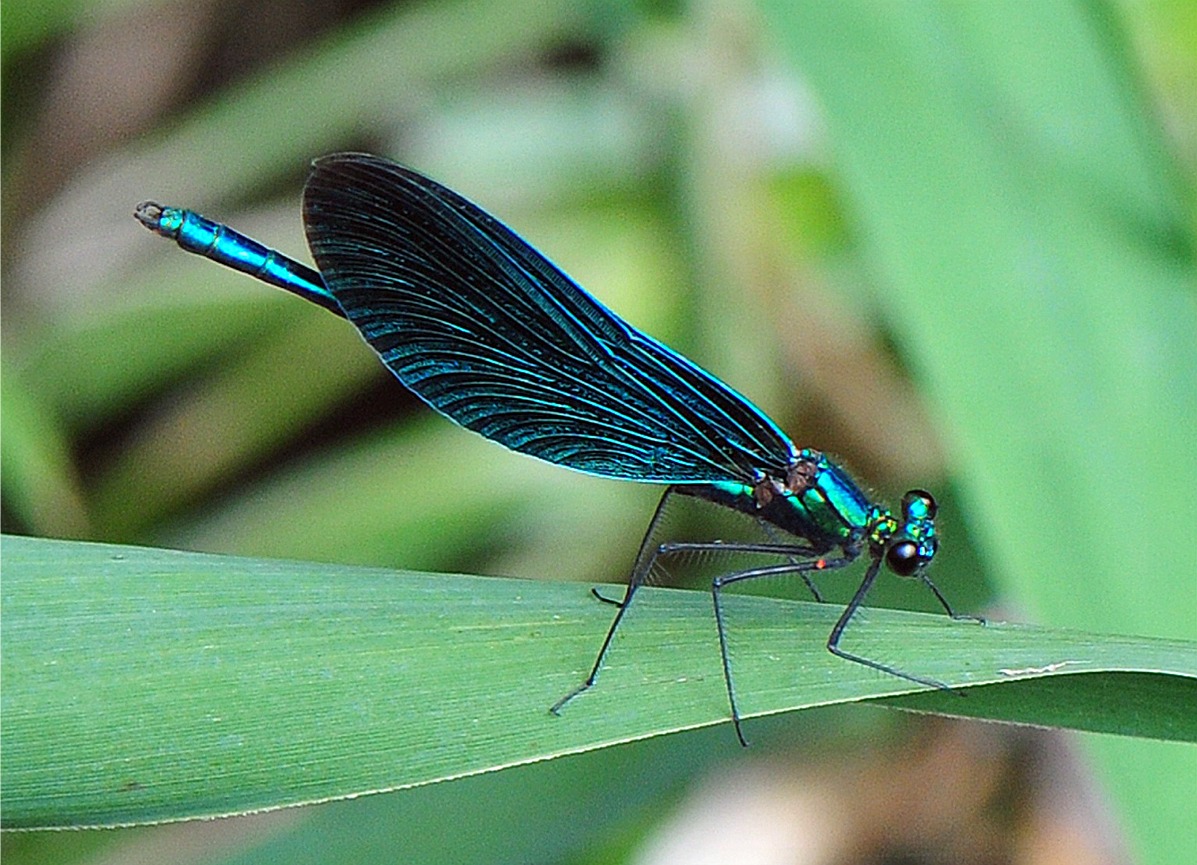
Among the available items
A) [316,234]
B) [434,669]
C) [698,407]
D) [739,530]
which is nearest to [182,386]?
[739,530]

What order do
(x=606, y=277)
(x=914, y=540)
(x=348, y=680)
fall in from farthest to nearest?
(x=606, y=277)
(x=914, y=540)
(x=348, y=680)

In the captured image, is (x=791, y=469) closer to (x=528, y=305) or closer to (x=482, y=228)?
(x=528, y=305)

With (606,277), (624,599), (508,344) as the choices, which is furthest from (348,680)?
(606,277)

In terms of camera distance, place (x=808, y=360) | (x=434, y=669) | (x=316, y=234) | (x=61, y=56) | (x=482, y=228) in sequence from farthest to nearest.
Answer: (x=61, y=56) < (x=808, y=360) < (x=316, y=234) < (x=482, y=228) < (x=434, y=669)

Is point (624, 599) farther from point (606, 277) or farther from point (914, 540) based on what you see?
point (606, 277)

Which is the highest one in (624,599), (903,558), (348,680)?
(348,680)

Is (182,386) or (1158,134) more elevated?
(1158,134)
